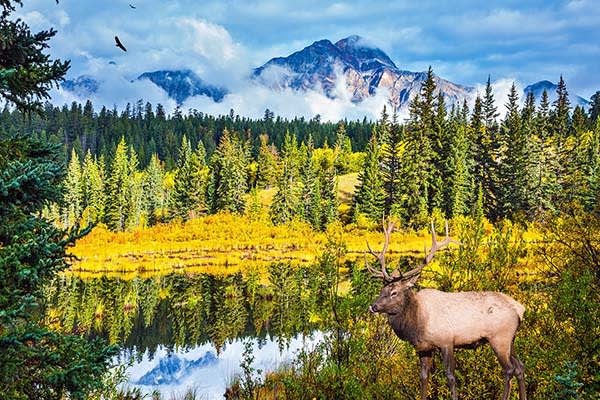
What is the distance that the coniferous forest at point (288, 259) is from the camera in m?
5.67

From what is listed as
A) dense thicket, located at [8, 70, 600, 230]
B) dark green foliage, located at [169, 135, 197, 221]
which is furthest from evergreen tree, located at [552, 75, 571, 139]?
dark green foliage, located at [169, 135, 197, 221]

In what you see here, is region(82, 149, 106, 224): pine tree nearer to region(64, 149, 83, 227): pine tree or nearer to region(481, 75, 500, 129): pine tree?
region(64, 149, 83, 227): pine tree

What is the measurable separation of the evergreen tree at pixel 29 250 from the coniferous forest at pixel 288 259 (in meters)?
0.02

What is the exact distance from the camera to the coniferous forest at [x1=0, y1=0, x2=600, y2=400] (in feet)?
18.6

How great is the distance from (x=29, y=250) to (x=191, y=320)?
2086cm

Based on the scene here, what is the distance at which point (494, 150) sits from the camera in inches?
2314

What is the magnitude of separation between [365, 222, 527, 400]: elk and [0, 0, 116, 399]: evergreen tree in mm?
3398

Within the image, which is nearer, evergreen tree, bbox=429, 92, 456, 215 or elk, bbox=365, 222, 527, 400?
elk, bbox=365, 222, 527, 400

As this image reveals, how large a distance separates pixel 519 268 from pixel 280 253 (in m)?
41.1

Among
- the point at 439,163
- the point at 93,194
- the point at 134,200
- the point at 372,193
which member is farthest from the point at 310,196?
the point at 93,194

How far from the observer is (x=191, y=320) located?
82.3ft

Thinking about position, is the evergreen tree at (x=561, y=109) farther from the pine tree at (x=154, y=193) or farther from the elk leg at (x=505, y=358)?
the elk leg at (x=505, y=358)

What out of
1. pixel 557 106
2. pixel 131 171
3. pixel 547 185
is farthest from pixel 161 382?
pixel 557 106

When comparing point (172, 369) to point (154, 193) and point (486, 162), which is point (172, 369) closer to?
point (486, 162)
